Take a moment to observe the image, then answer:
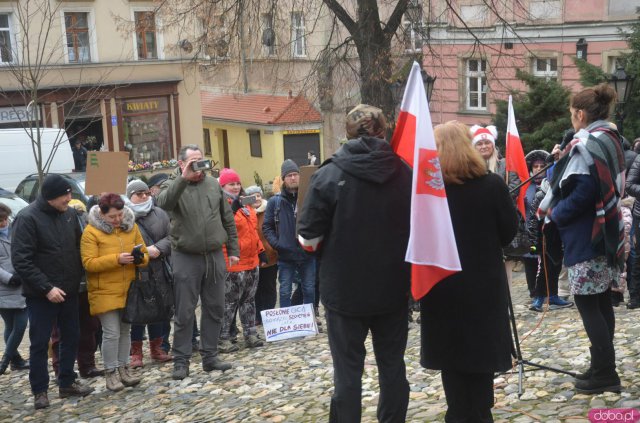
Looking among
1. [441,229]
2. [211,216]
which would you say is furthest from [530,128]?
[441,229]

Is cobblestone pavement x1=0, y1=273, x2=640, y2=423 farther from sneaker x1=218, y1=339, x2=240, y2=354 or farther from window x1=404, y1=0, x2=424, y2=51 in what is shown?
window x1=404, y1=0, x2=424, y2=51

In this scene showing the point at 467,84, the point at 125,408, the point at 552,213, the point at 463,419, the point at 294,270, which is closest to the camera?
the point at 463,419

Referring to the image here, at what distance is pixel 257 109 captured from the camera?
142 ft

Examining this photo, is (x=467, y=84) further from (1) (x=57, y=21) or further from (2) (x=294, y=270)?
(2) (x=294, y=270)

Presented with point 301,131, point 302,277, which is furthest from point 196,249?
point 301,131

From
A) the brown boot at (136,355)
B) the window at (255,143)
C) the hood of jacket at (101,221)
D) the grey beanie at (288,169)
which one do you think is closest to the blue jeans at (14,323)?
the brown boot at (136,355)

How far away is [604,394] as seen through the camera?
5.75 metres

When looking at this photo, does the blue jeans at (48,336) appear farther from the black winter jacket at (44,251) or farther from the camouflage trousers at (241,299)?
the camouflage trousers at (241,299)

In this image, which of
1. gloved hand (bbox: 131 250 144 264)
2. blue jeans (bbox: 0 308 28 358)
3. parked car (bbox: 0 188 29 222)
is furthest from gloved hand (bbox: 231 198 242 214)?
parked car (bbox: 0 188 29 222)

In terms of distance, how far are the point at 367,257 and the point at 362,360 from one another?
660 millimetres

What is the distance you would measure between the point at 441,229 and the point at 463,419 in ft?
3.80

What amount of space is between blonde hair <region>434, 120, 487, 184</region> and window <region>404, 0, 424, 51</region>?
507 inches

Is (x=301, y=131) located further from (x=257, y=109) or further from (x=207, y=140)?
(x=207, y=140)

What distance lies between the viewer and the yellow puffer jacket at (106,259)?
777cm
